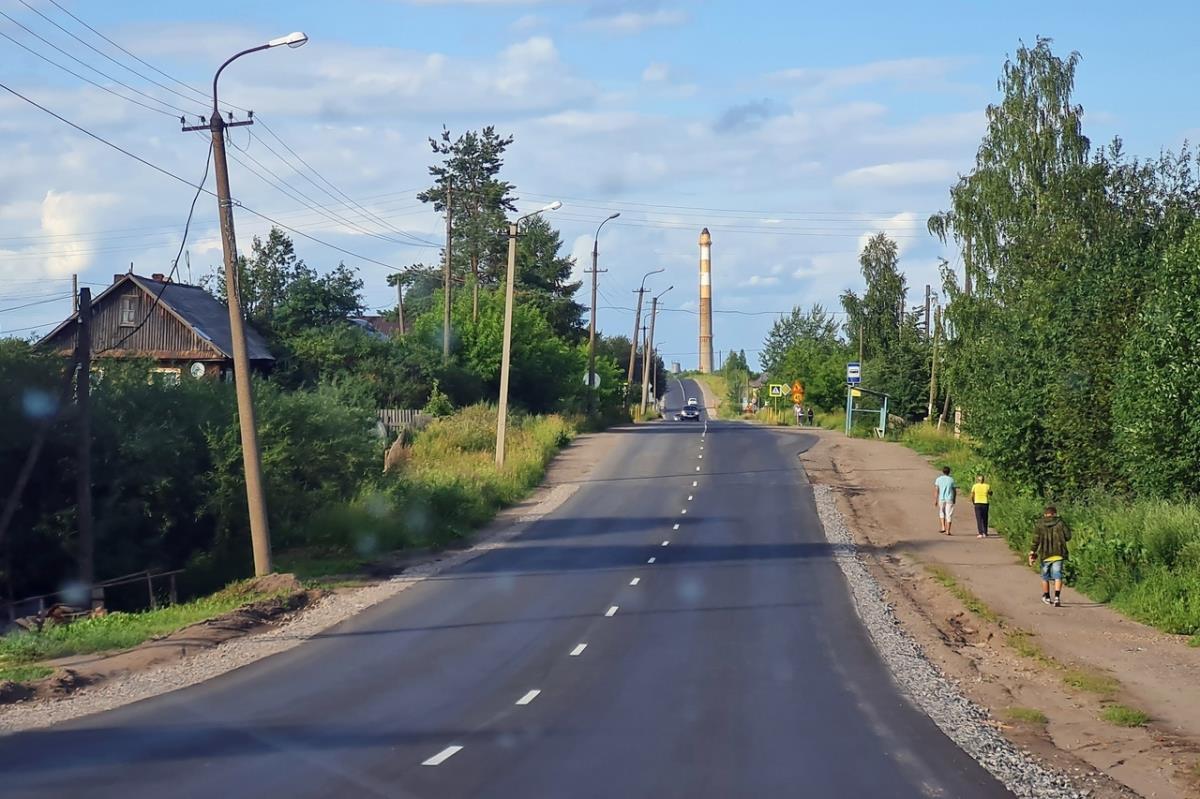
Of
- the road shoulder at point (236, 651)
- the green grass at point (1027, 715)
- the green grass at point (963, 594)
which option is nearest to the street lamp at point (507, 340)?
the road shoulder at point (236, 651)

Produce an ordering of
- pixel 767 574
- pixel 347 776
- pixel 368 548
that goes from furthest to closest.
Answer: pixel 368 548
pixel 767 574
pixel 347 776

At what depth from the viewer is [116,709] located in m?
13.5

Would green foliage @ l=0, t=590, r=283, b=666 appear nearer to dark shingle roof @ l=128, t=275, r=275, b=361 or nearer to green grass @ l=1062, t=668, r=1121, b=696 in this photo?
green grass @ l=1062, t=668, r=1121, b=696

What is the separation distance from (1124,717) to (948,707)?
71.4 inches

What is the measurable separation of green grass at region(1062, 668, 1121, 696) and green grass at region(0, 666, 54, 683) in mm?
12313

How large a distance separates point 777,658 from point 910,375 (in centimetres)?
5707

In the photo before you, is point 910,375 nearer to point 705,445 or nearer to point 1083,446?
point 705,445

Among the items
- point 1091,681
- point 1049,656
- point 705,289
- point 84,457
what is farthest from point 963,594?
point 705,289

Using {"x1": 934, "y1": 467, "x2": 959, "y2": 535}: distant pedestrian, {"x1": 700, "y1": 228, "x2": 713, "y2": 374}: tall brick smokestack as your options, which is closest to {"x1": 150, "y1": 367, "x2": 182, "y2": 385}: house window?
{"x1": 934, "y1": 467, "x2": 959, "y2": 535}: distant pedestrian

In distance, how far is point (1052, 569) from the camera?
2306cm

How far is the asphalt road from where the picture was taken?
1012 cm

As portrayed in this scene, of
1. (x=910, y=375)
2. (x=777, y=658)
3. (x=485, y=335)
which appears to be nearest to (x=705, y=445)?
(x=485, y=335)

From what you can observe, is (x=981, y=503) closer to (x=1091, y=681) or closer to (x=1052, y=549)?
(x=1052, y=549)

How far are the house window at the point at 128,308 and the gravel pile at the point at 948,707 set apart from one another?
1546 inches
